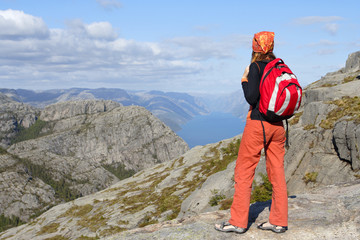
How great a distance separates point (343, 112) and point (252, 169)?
1915 cm

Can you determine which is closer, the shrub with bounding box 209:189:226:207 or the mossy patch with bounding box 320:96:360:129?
the mossy patch with bounding box 320:96:360:129

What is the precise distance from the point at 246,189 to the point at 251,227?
4.83 feet

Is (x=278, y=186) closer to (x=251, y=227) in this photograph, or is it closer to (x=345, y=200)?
(x=251, y=227)

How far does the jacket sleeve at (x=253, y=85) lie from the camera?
6.85m

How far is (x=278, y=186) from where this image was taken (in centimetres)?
722

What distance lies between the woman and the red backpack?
21cm

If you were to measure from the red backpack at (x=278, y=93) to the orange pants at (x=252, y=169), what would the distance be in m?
0.46

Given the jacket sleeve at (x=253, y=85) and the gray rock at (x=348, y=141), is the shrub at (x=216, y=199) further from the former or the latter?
the jacket sleeve at (x=253, y=85)

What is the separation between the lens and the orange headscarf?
23.2ft

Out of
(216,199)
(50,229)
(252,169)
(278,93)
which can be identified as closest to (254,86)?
(278,93)

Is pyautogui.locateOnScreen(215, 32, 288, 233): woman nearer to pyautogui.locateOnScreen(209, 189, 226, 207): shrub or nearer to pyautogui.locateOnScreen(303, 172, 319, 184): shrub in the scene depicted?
pyautogui.locateOnScreen(303, 172, 319, 184): shrub

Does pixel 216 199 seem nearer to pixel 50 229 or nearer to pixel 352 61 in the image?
pixel 352 61

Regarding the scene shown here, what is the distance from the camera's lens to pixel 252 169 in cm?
721

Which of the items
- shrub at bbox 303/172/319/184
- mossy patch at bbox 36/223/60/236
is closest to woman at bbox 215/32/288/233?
shrub at bbox 303/172/319/184
